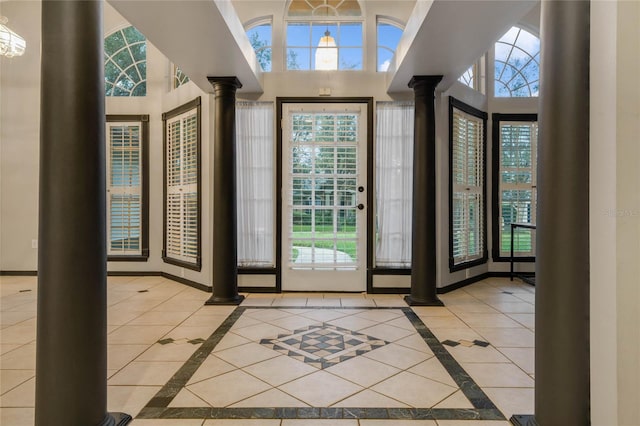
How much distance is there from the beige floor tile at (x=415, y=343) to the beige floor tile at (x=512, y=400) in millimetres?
610

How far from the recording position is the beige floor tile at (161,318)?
3.41m

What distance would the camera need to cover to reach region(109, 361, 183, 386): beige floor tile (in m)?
2.25

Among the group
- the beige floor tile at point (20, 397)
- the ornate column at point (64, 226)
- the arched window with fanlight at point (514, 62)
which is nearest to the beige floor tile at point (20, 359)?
the beige floor tile at point (20, 397)

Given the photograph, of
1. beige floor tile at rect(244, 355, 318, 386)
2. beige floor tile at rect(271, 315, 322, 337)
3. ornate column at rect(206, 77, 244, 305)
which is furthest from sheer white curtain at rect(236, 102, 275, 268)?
beige floor tile at rect(244, 355, 318, 386)

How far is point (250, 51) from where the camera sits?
3777 millimetres

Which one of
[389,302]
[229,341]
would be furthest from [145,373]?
[389,302]

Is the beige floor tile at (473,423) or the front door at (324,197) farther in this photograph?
the front door at (324,197)

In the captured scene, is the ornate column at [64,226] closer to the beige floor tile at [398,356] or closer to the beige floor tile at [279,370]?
the beige floor tile at [279,370]

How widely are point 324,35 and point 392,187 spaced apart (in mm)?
2087

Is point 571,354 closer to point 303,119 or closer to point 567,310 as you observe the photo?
point 567,310

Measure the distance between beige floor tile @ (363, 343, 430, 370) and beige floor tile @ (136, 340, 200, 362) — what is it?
1274mm

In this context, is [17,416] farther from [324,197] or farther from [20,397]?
[324,197]

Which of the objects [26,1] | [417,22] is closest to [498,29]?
[417,22]

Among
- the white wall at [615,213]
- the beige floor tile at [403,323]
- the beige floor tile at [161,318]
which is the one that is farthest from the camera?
the beige floor tile at [161,318]
